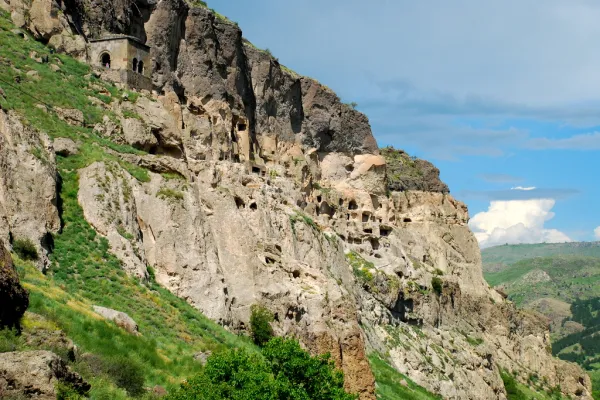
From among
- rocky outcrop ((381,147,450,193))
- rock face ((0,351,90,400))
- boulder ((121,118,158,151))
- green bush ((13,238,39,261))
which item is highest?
rocky outcrop ((381,147,450,193))

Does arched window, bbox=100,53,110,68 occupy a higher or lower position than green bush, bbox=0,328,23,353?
higher

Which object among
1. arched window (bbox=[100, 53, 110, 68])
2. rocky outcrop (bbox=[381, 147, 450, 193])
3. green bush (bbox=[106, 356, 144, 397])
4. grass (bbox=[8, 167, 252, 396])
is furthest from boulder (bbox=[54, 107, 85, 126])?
rocky outcrop (bbox=[381, 147, 450, 193])

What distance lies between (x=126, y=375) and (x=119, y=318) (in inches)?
185

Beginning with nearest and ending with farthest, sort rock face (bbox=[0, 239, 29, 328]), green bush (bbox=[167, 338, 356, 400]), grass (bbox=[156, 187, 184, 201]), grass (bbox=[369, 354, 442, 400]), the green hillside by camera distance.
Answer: rock face (bbox=[0, 239, 29, 328]) → the green hillside → green bush (bbox=[167, 338, 356, 400]) → grass (bbox=[156, 187, 184, 201]) → grass (bbox=[369, 354, 442, 400])

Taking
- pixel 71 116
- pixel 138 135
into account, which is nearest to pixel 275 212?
pixel 138 135

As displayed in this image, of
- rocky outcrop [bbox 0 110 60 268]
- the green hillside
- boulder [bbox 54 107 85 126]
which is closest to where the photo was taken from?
the green hillside

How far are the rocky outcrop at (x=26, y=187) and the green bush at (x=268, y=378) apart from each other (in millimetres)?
8068

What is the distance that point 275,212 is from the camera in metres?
45.0

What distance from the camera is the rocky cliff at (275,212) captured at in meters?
33.2

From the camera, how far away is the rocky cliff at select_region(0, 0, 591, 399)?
33156mm

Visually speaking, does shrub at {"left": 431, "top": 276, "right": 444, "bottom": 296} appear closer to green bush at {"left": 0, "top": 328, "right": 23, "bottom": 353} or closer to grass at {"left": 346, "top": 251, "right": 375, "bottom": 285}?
grass at {"left": 346, "top": 251, "right": 375, "bottom": 285}

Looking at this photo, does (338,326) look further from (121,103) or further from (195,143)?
(195,143)

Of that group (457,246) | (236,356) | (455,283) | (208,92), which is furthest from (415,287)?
(236,356)

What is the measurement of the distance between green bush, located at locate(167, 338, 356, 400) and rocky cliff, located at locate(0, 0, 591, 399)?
6.52 metres
